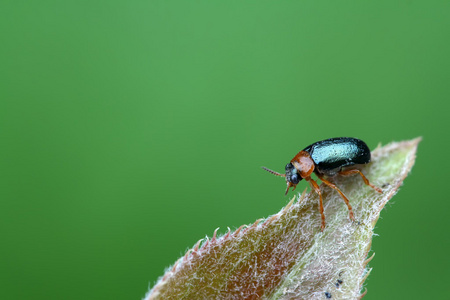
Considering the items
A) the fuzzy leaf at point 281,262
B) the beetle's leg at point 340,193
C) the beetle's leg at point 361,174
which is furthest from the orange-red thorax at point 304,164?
the fuzzy leaf at point 281,262

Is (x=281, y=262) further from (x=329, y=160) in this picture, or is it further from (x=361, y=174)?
(x=329, y=160)

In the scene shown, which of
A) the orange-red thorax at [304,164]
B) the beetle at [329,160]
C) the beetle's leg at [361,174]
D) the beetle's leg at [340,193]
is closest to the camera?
the beetle's leg at [340,193]

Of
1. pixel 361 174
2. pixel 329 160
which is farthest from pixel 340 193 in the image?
pixel 329 160

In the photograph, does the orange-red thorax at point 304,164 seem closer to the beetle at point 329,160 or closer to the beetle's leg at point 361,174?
the beetle at point 329,160

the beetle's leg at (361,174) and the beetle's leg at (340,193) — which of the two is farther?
the beetle's leg at (361,174)

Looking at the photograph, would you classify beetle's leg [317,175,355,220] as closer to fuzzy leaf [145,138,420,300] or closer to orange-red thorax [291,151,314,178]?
fuzzy leaf [145,138,420,300]

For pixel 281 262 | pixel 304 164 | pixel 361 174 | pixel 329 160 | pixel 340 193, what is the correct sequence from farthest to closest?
pixel 304 164 < pixel 329 160 < pixel 361 174 < pixel 340 193 < pixel 281 262

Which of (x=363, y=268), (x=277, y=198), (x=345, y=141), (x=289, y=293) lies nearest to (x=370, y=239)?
(x=363, y=268)

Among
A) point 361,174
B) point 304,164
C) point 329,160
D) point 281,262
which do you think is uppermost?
point 304,164
